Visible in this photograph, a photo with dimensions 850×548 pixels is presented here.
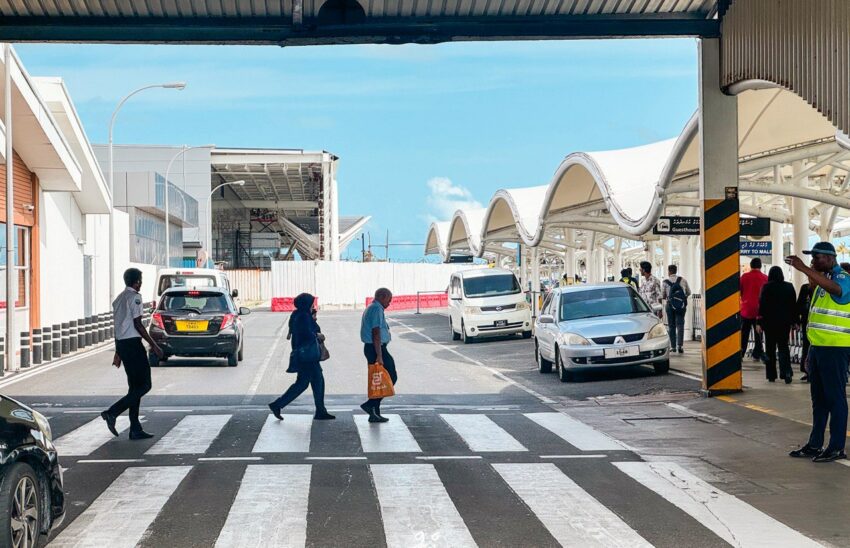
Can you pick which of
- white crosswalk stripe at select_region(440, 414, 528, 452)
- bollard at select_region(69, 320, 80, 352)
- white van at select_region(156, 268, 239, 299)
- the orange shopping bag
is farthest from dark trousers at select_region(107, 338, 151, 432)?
bollard at select_region(69, 320, 80, 352)

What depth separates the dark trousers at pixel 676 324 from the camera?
22127 millimetres

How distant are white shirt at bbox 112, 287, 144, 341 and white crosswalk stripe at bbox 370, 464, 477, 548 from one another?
11.8ft

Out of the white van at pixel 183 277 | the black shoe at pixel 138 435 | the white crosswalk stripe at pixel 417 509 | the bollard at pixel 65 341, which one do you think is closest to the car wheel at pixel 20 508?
the white crosswalk stripe at pixel 417 509

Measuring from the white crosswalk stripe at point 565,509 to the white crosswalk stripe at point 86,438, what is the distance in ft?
14.0

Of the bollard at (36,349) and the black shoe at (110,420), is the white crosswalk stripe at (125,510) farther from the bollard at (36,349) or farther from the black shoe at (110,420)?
the bollard at (36,349)

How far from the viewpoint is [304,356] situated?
13.3 m

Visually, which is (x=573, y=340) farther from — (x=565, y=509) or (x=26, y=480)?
(x=26, y=480)

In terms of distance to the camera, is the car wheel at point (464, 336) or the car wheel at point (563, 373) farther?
the car wheel at point (464, 336)

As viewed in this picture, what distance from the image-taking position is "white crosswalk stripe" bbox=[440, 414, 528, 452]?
1109 cm

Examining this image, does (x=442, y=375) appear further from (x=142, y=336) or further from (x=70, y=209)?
(x=70, y=209)

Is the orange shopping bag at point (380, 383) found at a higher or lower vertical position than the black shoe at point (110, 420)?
higher

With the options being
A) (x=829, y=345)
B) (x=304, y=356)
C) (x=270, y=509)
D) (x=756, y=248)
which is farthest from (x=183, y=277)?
(x=270, y=509)

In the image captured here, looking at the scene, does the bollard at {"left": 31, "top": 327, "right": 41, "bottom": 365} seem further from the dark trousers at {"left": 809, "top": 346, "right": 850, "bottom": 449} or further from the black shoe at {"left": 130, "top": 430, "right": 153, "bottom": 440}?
the dark trousers at {"left": 809, "top": 346, "right": 850, "bottom": 449}

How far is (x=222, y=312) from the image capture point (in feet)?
73.8
